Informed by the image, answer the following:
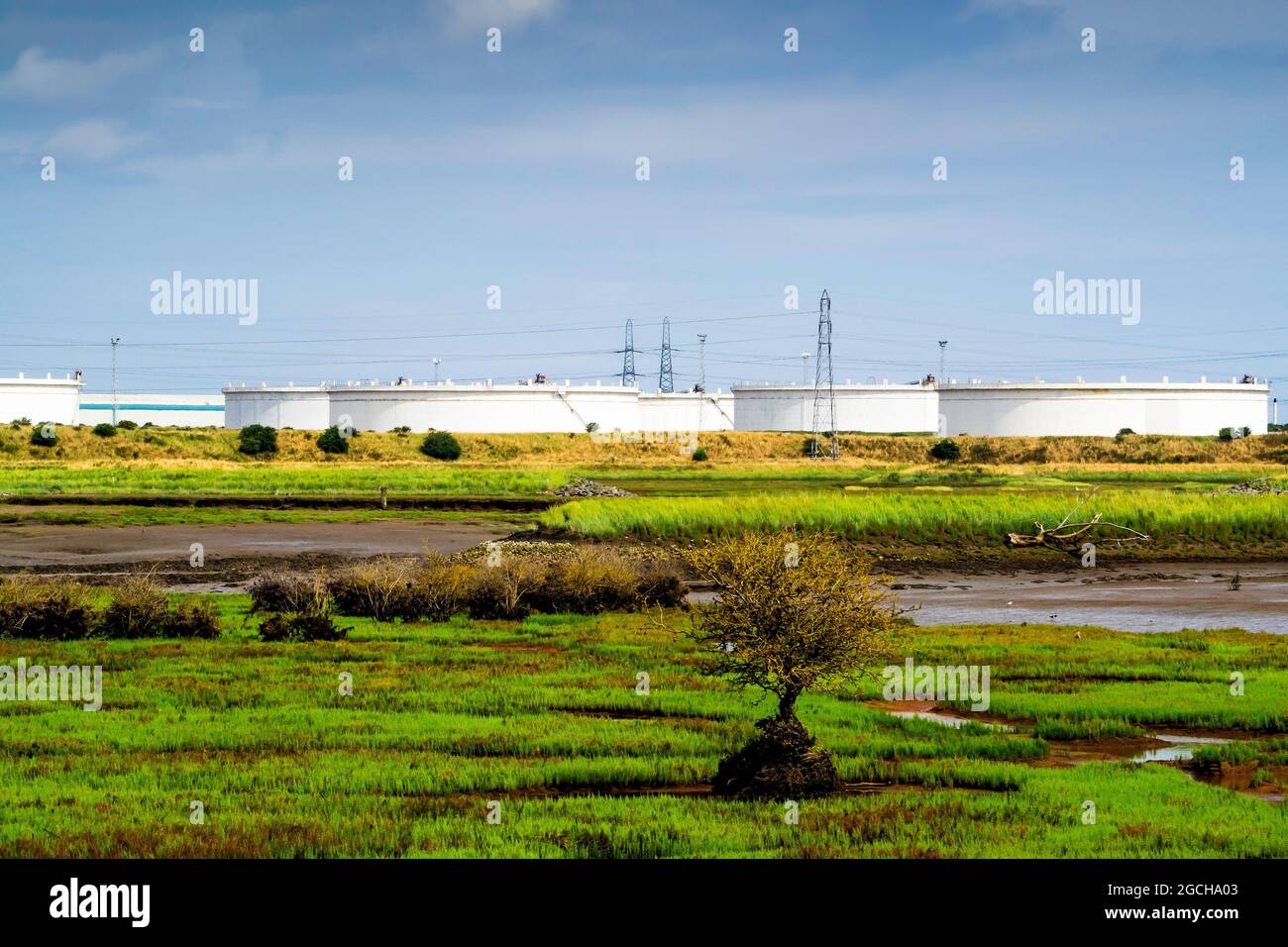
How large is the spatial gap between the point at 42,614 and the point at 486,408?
131m

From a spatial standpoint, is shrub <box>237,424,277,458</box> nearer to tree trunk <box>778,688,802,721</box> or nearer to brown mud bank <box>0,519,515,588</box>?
brown mud bank <box>0,519,515,588</box>

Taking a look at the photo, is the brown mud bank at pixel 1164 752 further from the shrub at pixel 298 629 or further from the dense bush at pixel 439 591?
the dense bush at pixel 439 591

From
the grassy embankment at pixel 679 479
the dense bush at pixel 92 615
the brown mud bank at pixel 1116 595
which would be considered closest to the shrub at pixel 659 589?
the brown mud bank at pixel 1116 595

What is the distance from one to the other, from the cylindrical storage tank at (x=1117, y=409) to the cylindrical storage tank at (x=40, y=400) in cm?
10055

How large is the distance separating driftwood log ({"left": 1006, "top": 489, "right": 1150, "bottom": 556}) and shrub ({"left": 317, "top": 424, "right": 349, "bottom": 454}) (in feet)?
294

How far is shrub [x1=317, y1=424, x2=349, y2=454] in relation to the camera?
134 meters

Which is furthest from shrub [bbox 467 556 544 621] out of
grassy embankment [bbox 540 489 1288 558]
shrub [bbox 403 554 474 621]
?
grassy embankment [bbox 540 489 1288 558]

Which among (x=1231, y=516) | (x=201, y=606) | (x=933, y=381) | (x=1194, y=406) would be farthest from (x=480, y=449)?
(x=201, y=606)

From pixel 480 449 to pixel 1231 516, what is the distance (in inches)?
3745

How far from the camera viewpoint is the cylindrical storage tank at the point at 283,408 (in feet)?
558

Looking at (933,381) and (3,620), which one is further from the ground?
(933,381)

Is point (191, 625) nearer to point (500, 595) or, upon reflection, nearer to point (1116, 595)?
point (500, 595)
